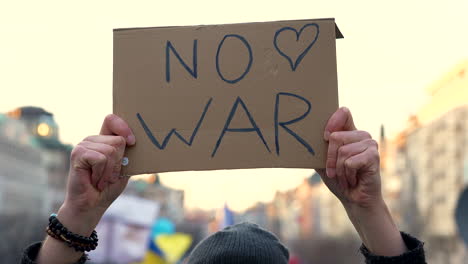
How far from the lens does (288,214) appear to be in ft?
53.1

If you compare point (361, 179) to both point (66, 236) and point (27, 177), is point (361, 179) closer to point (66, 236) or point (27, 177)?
point (66, 236)

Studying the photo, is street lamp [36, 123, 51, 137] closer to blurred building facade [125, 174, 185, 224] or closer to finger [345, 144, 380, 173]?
blurred building facade [125, 174, 185, 224]

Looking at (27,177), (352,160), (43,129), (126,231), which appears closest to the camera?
(352,160)

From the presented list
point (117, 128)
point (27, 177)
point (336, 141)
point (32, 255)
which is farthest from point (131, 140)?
point (27, 177)

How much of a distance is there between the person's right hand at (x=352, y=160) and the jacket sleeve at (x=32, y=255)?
57cm

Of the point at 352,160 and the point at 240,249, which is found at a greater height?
the point at 352,160

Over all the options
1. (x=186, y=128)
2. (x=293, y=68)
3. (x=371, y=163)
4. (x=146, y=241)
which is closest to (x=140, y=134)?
(x=186, y=128)

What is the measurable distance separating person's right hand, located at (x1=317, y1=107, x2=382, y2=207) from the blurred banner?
6472 millimetres

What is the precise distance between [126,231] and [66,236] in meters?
6.56

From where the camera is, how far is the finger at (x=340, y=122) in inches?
55.1

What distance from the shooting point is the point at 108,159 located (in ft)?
4.53

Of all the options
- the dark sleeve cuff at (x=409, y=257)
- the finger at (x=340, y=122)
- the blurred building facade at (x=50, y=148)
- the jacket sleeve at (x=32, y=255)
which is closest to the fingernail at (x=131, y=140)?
the jacket sleeve at (x=32, y=255)

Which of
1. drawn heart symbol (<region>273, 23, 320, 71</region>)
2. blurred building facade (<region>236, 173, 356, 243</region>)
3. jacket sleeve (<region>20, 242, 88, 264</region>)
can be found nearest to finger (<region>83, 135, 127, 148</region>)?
jacket sleeve (<region>20, 242, 88, 264</region>)

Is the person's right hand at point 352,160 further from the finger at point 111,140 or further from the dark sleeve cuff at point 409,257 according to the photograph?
the finger at point 111,140
